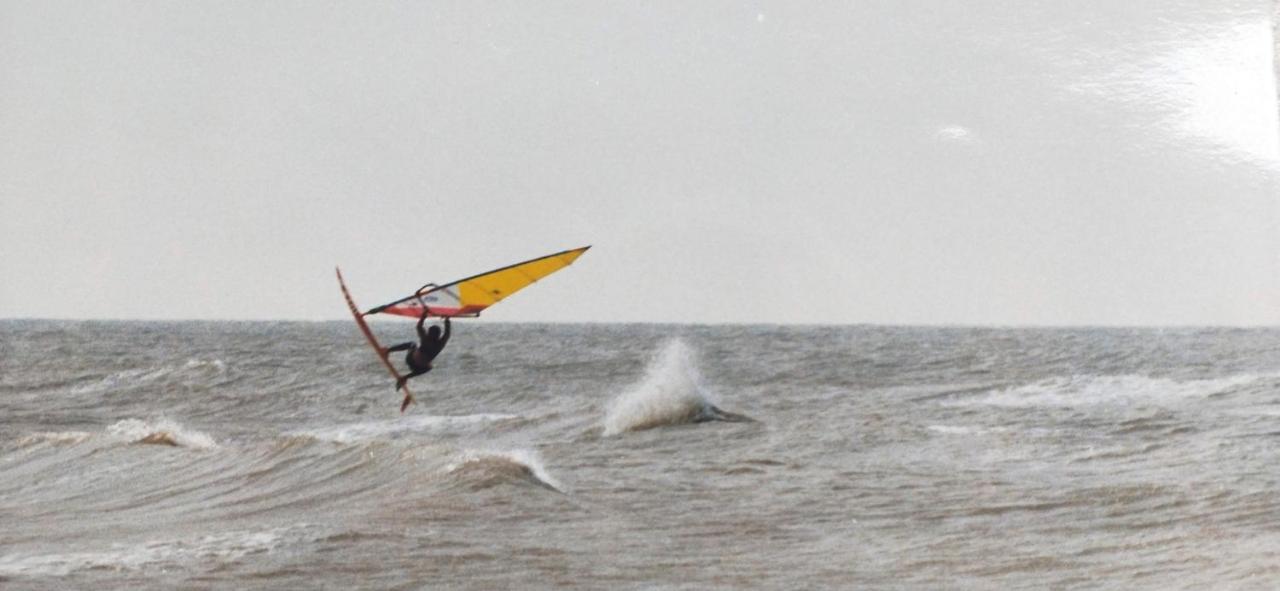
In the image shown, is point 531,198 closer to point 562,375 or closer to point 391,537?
point 562,375

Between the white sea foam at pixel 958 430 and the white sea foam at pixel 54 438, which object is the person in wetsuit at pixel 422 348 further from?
the white sea foam at pixel 958 430

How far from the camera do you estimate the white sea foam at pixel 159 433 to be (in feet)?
12.9

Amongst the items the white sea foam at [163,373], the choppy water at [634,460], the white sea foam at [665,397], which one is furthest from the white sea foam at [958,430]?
the white sea foam at [163,373]

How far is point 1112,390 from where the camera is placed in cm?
356

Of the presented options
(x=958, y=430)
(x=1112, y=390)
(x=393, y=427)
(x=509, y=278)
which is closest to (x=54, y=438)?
(x=393, y=427)

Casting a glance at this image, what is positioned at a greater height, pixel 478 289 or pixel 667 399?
pixel 478 289

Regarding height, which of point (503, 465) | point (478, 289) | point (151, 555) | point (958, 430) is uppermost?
point (478, 289)

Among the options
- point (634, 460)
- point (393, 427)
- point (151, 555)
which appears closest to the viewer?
point (151, 555)

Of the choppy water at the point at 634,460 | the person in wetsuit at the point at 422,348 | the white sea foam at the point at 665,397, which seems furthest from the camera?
the person in wetsuit at the point at 422,348

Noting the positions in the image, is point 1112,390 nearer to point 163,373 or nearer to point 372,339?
point 372,339

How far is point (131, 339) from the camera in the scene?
3902 mm

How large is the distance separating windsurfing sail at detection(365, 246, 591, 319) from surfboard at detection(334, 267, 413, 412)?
8cm

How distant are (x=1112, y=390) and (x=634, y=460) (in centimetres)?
150

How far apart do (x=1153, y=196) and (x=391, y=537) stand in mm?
2470
